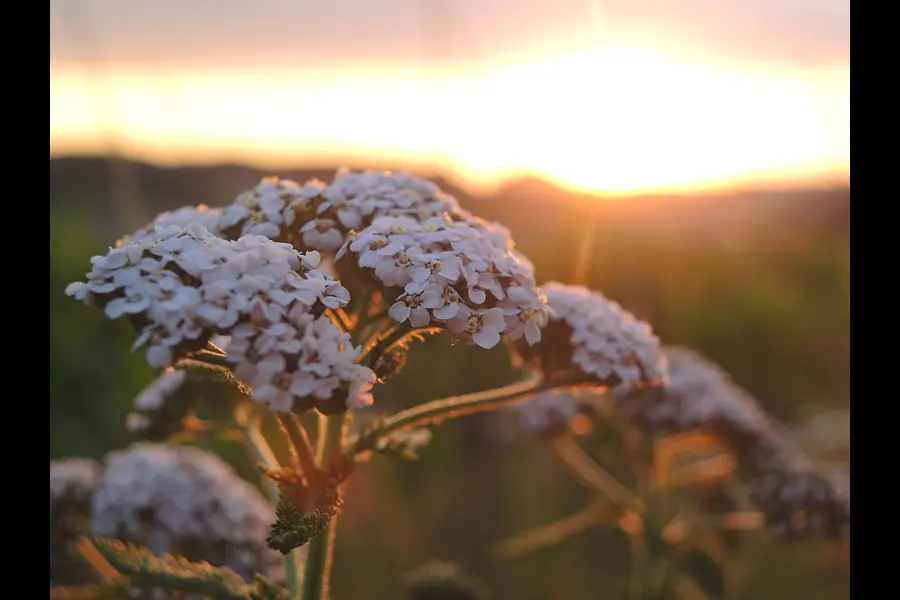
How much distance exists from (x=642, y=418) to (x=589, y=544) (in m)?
3.30

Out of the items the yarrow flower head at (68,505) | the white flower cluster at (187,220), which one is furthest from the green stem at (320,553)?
the yarrow flower head at (68,505)

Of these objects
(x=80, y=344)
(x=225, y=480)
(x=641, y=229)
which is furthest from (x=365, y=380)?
(x=641, y=229)

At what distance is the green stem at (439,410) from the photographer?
2775mm

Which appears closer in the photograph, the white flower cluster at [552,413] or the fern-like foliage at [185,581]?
the fern-like foliage at [185,581]

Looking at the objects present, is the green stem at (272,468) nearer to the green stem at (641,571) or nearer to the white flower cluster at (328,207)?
the white flower cluster at (328,207)

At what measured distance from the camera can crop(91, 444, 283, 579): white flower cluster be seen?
144 inches

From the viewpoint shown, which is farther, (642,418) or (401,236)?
(642,418)

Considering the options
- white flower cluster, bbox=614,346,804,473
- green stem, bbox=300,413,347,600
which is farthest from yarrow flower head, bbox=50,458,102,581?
white flower cluster, bbox=614,346,804,473

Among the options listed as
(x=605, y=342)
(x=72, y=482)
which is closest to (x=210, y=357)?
(x=605, y=342)

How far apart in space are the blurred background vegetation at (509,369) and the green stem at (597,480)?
3.60ft

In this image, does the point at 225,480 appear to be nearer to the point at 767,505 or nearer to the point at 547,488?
the point at 767,505

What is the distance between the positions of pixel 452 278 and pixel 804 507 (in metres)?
2.84

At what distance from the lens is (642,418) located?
14.4 ft

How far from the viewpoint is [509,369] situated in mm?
8188
